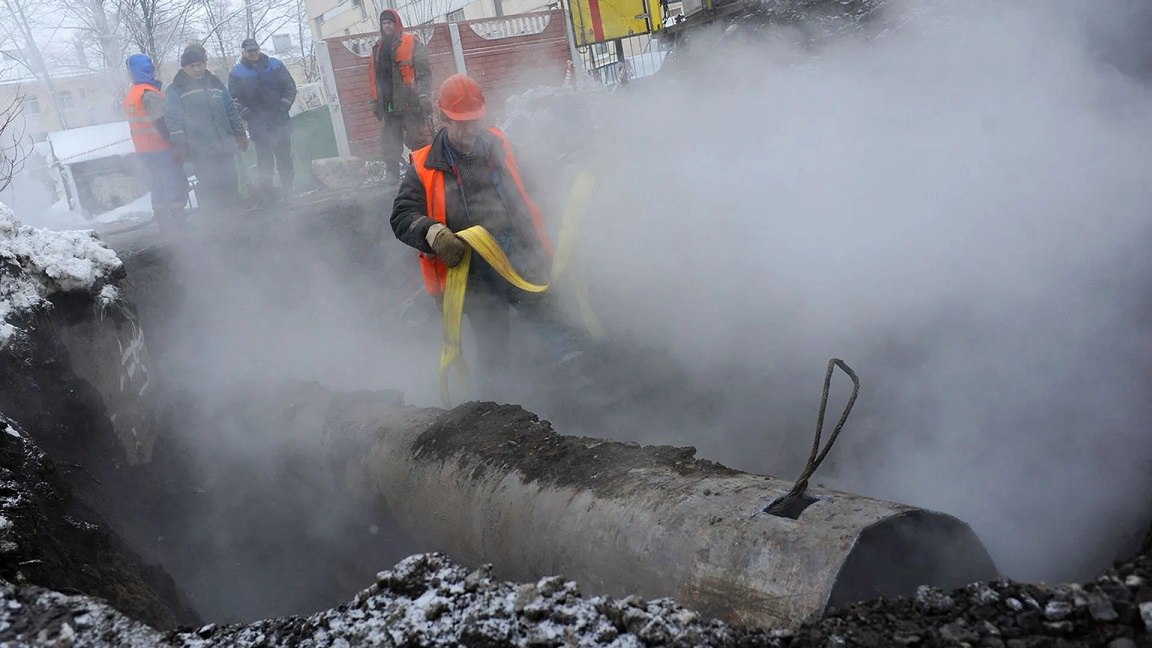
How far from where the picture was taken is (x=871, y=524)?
2203 millimetres

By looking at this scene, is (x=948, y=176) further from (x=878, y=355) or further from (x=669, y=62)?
(x=669, y=62)

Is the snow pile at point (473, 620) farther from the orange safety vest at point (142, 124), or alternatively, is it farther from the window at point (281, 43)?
the window at point (281, 43)

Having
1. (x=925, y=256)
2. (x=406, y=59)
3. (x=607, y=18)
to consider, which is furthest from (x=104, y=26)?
(x=925, y=256)

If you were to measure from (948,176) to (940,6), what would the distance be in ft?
3.36

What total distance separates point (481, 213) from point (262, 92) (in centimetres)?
564

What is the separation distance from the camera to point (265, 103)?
9.34 metres

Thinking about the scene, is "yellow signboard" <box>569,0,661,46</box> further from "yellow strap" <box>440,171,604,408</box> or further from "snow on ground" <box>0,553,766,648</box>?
"snow on ground" <box>0,553,766,648</box>

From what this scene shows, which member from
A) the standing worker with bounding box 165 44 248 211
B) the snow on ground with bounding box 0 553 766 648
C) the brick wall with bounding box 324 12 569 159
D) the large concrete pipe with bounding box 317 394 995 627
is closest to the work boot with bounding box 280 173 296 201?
the standing worker with bounding box 165 44 248 211

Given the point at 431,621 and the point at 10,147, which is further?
the point at 10,147

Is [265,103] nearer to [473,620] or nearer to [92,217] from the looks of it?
[92,217]

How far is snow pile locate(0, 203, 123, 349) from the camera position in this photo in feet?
13.3

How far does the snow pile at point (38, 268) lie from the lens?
4.06 metres

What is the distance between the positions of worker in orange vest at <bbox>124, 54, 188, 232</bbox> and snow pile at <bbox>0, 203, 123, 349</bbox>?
3.74 meters

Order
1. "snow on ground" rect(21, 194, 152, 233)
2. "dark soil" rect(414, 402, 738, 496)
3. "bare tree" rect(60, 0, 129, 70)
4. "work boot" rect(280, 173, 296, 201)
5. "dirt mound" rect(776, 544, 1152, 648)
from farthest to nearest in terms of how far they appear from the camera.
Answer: "bare tree" rect(60, 0, 129, 70)
"snow on ground" rect(21, 194, 152, 233)
"work boot" rect(280, 173, 296, 201)
"dark soil" rect(414, 402, 738, 496)
"dirt mound" rect(776, 544, 1152, 648)
